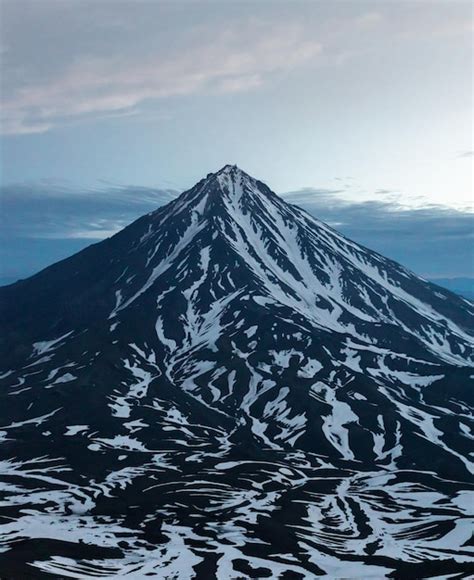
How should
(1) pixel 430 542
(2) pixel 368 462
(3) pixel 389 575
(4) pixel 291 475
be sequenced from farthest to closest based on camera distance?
(2) pixel 368 462 → (4) pixel 291 475 → (1) pixel 430 542 → (3) pixel 389 575

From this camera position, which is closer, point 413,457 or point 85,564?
point 85,564

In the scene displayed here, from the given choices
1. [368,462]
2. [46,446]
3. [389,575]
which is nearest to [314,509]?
[389,575]

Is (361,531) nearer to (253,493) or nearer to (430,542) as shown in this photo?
(430,542)

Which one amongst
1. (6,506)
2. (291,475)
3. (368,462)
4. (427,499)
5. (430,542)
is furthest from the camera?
(368,462)

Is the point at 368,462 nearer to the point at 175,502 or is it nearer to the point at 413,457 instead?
the point at 413,457

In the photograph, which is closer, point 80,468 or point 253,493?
point 253,493

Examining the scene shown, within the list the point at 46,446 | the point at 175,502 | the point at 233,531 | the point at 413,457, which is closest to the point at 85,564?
the point at 233,531

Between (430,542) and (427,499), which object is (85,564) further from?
(427,499)

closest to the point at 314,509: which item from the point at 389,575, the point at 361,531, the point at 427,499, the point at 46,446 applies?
the point at 361,531
